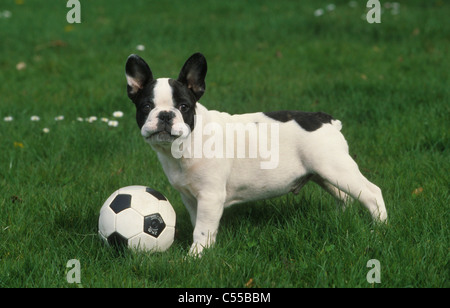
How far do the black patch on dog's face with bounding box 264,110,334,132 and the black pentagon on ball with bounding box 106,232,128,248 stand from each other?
1.26 m

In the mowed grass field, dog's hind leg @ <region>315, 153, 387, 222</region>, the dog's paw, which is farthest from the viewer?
dog's hind leg @ <region>315, 153, 387, 222</region>

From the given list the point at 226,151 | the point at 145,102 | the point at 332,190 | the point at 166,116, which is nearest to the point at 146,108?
the point at 145,102

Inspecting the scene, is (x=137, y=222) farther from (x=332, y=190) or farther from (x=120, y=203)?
(x=332, y=190)

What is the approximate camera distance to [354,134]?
523 centimetres

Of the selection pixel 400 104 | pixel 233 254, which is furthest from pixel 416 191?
pixel 400 104

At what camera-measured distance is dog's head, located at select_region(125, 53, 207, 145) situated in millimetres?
3057

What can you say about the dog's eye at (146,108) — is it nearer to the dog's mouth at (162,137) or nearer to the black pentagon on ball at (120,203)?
the dog's mouth at (162,137)

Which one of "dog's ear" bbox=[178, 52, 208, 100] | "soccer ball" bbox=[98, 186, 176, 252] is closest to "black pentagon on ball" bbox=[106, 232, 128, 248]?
"soccer ball" bbox=[98, 186, 176, 252]

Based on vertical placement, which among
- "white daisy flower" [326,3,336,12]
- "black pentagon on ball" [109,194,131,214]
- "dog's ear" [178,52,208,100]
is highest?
"white daisy flower" [326,3,336,12]

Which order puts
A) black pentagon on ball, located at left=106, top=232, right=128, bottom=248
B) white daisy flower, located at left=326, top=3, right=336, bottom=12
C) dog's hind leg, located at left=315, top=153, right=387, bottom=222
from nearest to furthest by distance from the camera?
1. black pentagon on ball, located at left=106, top=232, right=128, bottom=248
2. dog's hind leg, located at left=315, top=153, right=387, bottom=222
3. white daisy flower, located at left=326, top=3, right=336, bottom=12

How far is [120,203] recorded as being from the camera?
3385 mm

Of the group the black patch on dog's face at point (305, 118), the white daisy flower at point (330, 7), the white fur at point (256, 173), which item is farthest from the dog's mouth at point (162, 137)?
the white daisy flower at point (330, 7)

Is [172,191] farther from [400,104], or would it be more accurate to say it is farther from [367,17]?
[367,17]

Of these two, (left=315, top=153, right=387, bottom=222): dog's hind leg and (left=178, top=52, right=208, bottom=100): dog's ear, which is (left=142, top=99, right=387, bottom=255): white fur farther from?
(left=178, top=52, right=208, bottom=100): dog's ear
